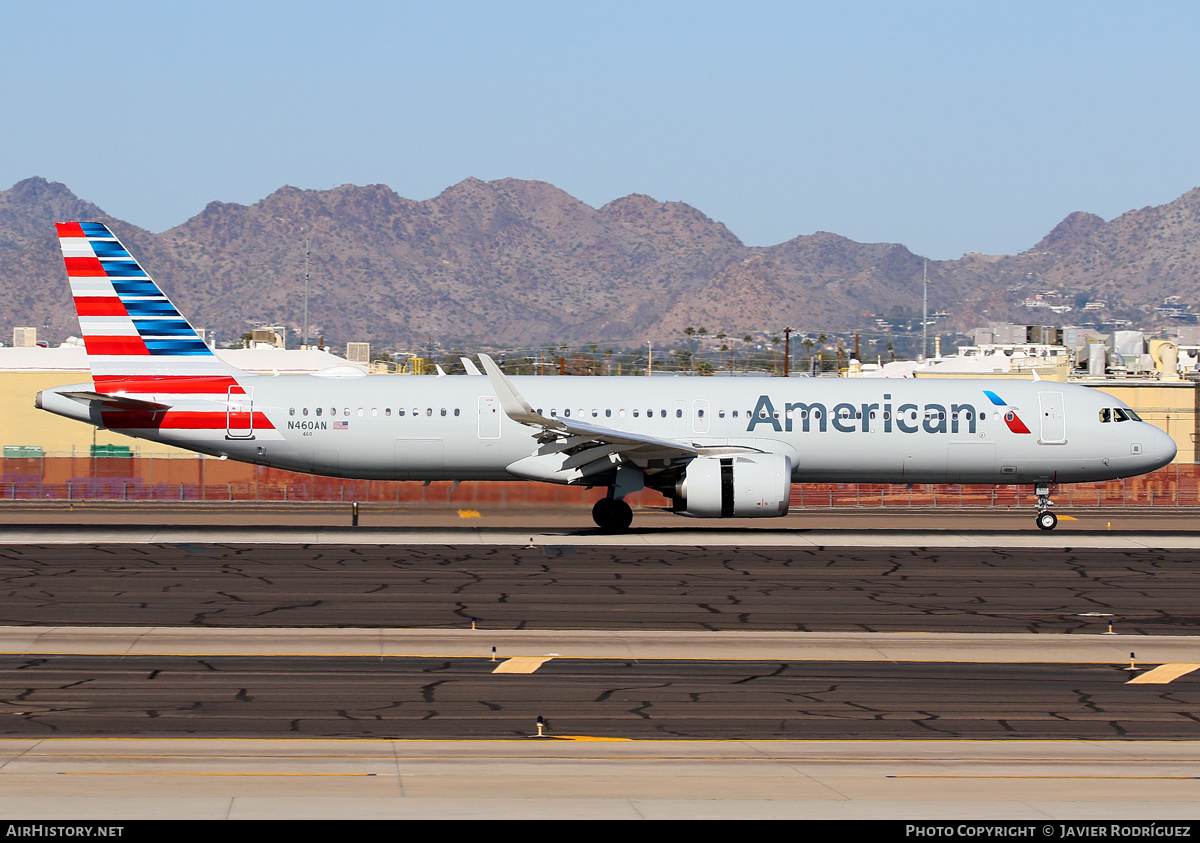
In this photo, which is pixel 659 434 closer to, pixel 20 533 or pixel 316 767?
pixel 20 533

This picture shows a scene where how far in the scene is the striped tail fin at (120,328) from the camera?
33.5m

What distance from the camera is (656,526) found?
3547 centimetres

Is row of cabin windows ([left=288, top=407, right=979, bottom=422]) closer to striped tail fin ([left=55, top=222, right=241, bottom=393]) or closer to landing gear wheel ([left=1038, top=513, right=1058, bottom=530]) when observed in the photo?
striped tail fin ([left=55, top=222, right=241, bottom=393])

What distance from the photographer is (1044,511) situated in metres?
35.4

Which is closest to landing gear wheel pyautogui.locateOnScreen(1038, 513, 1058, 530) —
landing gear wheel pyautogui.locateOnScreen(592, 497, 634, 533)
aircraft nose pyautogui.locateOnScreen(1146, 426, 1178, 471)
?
aircraft nose pyautogui.locateOnScreen(1146, 426, 1178, 471)

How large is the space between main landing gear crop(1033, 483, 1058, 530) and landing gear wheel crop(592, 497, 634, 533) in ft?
38.1

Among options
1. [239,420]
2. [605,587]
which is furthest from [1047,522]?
[239,420]

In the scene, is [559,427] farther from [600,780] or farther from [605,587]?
[600,780]

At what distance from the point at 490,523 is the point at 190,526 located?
827 centimetres

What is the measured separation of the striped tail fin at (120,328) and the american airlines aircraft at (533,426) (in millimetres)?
38

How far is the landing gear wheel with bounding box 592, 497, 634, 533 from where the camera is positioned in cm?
3278

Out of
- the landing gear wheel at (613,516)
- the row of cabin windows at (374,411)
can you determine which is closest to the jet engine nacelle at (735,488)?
the landing gear wheel at (613,516)

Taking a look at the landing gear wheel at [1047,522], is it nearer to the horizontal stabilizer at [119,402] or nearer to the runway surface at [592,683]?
the runway surface at [592,683]

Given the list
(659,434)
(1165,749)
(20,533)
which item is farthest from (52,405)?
(1165,749)
